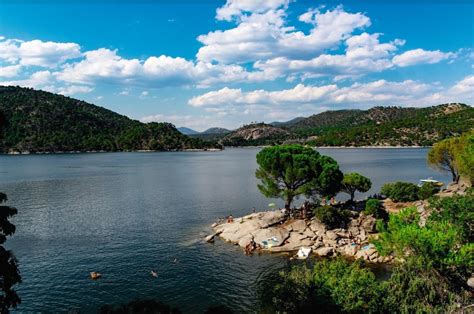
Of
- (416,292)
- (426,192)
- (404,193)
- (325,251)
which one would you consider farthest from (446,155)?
(416,292)

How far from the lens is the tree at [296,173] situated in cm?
5538

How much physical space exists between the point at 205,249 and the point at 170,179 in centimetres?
7752

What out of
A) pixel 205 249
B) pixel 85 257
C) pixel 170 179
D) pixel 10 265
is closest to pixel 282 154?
pixel 205 249

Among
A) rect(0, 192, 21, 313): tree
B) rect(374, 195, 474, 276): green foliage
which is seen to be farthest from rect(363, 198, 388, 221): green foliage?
rect(0, 192, 21, 313): tree

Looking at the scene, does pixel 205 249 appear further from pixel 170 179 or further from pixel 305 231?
pixel 170 179

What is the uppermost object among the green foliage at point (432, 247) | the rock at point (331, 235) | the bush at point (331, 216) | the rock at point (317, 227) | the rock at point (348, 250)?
the green foliage at point (432, 247)

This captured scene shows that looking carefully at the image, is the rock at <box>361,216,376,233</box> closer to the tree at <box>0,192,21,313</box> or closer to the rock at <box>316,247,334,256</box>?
the rock at <box>316,247,334,256</box>

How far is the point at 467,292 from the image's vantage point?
28.3 m

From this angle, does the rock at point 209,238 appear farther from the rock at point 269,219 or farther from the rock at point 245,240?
the rock at point 269,219

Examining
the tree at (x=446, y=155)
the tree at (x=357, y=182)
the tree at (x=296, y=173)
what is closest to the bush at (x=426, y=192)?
the tree at (x=357, y=182)

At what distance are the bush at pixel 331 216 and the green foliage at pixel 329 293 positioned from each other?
93.5ft

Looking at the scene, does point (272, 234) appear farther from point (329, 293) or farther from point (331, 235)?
point (329, 293)

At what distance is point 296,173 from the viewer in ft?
181

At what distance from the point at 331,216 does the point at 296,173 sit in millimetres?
7977
